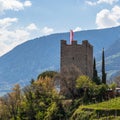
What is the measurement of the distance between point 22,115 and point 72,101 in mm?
10221

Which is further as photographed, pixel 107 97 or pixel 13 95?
pixel 13 95

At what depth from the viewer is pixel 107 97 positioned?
86.1 meters

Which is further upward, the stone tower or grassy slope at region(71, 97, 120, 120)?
the stone tower

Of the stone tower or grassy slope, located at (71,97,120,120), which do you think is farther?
the stone tower

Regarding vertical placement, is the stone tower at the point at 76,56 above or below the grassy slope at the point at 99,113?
above

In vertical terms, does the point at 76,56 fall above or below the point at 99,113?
above

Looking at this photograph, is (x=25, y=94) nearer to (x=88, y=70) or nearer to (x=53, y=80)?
(x=53, y=80)

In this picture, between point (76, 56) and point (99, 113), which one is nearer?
point (99, 113)

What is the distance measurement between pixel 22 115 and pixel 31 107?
3596 millimetres

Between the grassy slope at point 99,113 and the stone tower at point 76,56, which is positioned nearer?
the grassy slope at point 99,113

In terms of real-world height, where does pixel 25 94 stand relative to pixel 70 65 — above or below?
below

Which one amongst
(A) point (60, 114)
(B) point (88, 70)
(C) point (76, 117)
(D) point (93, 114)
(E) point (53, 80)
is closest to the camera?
(D) point (93, 114)

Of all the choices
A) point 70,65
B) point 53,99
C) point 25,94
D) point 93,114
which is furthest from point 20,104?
point 93,114

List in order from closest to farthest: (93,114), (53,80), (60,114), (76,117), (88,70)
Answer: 1. (93,114)
2. (76,117)
3. (60,114)
4. (53,80)
5. (88,70)
